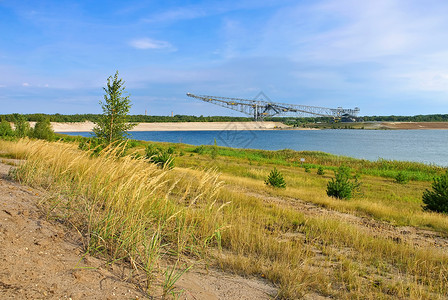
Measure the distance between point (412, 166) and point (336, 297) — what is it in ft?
124

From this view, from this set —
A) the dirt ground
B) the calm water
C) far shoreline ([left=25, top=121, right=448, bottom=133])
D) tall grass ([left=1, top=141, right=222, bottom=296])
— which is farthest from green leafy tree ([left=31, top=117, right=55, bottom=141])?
far shoreline ([left=25, top=121, right=448, bottom=133])

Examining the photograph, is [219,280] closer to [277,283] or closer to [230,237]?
[277,283]

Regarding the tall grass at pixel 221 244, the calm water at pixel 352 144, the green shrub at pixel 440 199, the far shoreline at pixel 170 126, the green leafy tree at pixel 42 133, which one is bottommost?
the calm water at pixel 352 144

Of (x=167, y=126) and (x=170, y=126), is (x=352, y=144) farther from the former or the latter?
(x=170, y=126)

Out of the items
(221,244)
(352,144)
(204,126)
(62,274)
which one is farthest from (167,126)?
(62,274)

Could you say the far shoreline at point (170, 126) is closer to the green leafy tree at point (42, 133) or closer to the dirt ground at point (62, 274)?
Result: the green leafy tree at point (42, 133)

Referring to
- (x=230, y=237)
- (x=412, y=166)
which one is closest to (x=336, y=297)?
(x=230, y=237)

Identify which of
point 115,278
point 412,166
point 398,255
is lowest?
point 412,166

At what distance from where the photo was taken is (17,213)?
401cm

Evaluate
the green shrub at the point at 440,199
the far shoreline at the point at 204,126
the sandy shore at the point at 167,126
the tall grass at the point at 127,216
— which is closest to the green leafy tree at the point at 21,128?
the tall grass at the point at 127,216

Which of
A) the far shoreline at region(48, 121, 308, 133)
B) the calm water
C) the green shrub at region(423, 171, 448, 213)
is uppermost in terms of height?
the far shoreline at region(48, 121, 308, 133)

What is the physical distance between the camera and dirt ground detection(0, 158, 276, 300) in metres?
2.63

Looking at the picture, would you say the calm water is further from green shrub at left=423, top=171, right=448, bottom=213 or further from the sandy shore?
green shrub at left=423, top=171, right=448, bottom=213

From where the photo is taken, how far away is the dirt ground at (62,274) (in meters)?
2.63
